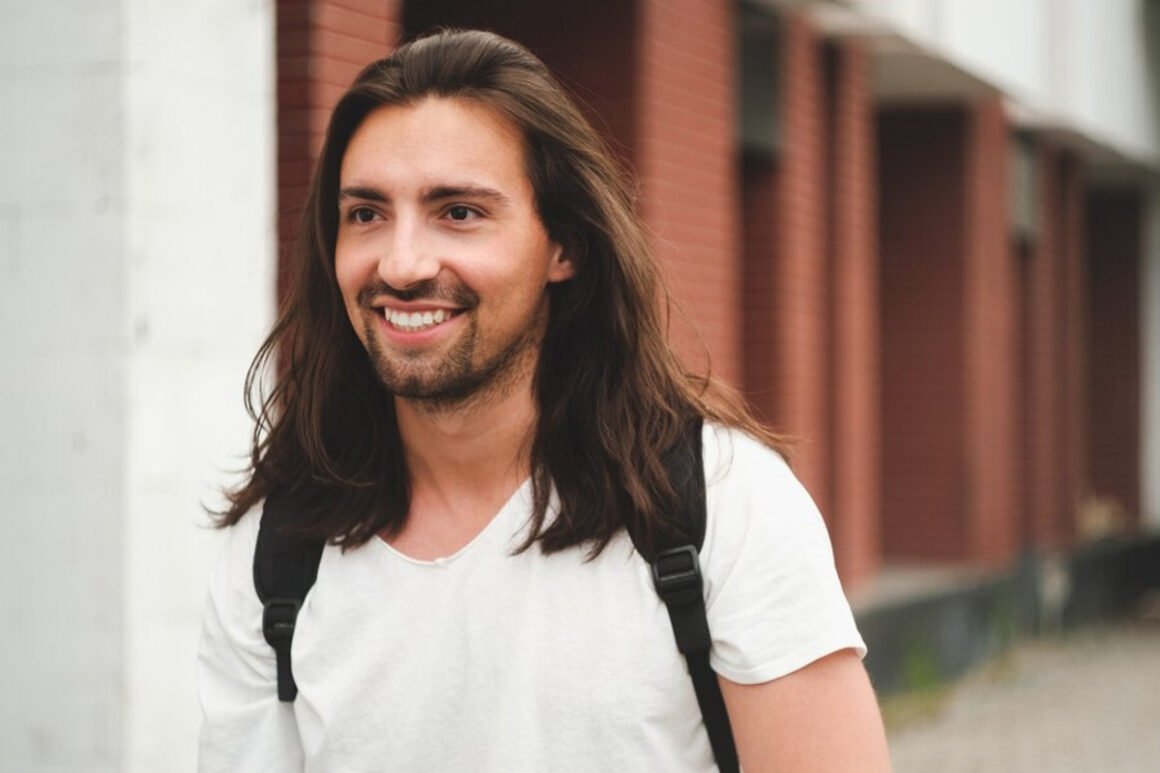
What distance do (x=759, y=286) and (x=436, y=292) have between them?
7738mm

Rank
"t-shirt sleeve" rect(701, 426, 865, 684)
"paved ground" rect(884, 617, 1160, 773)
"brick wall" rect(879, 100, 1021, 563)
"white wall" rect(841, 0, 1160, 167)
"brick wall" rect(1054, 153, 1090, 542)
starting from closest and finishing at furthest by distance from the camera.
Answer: "t-shirt sleeve" rect(701, 426, 865, 684)
"paved ground" rect(884, 617, 1160, 773)
"white wall" rect(841, 0, 1160, 167)
"brick wall" rect(879, 100, 1021, 563)
"brick wall" rect(1054, 153, 1090, 542)

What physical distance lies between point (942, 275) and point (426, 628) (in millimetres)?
11732

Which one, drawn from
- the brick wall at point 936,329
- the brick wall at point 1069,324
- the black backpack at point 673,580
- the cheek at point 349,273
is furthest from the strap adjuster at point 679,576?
the brick wall at point 1069,324

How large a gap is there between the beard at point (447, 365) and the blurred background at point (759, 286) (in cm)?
45

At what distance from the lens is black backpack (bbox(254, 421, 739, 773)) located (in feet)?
7.31

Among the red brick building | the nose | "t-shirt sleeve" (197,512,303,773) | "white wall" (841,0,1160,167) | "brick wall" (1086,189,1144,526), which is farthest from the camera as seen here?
"brick wall" (1086,189,1144,526)

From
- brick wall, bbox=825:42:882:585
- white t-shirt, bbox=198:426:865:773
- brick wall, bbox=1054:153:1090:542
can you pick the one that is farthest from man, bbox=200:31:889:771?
brick wall, bbox=1054:153:1090:542

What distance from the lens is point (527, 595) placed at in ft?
7.59

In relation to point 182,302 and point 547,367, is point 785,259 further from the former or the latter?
point 547,367

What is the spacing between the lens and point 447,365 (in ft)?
7.82

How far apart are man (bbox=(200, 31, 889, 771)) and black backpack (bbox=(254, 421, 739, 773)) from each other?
0.06 feet

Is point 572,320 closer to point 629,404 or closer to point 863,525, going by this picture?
point 629,404

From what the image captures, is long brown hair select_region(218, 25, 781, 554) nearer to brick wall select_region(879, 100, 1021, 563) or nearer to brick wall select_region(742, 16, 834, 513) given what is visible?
brick wall select_region(742, 16, 834, 513)

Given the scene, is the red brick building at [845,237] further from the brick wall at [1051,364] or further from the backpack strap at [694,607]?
the backpack strap at [694,607]
